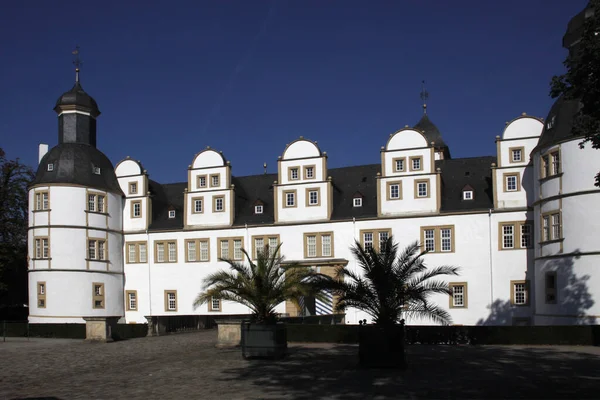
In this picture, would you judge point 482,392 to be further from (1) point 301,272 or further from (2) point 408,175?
(2) point 408,175

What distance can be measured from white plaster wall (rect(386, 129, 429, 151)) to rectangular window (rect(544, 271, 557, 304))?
10.4 m

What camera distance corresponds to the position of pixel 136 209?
45094 mm

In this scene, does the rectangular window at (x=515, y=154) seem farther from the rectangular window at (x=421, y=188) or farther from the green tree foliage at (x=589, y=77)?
the green tree foliage at (x=589, y=77)

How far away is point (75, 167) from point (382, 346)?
29480 millimetres

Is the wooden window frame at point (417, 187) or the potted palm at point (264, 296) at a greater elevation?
the wooden window frame at point (417, 187)

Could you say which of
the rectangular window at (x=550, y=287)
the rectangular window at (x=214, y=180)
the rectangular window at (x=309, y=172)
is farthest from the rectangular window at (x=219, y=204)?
the rectangular window at (x=550, y=287)

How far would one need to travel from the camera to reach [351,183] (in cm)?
4300

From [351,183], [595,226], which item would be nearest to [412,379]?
[595,226]

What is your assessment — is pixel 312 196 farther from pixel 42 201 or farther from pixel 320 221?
pixel 42 201

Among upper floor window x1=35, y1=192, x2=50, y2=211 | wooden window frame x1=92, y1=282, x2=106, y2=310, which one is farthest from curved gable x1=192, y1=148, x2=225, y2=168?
wooden window frame x1=92, y1=282, x2=106, y2=310

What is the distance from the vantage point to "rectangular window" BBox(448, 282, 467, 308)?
37.1m

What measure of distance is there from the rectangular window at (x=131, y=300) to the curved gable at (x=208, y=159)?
9.34m

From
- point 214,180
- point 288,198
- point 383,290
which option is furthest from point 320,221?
point 383,290

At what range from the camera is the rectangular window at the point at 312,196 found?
4069cm
